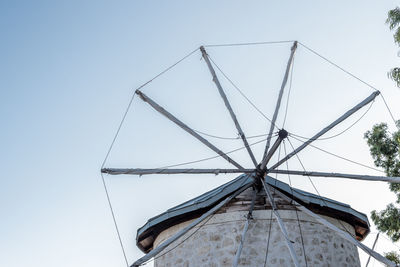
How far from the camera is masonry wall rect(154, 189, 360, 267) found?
7199 millimetres

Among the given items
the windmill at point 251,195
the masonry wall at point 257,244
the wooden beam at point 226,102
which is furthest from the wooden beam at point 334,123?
the masonry wall at point 257,244

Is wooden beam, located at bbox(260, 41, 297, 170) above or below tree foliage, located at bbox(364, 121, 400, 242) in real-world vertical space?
above

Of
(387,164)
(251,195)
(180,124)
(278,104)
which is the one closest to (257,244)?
(251,195)

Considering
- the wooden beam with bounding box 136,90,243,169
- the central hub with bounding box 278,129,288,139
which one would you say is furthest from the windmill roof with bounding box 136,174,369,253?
the central hub with bounding box 278,129,288,139

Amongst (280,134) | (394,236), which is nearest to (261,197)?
(280,134)

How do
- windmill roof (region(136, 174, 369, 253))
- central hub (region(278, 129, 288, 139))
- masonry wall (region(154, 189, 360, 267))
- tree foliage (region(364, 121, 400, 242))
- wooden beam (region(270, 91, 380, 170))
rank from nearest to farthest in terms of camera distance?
central hub (region(278, 129, 288, 139))
masonry wall (region(154, 189, 360, 267))
wooden beam (region(270, 91, 380, 170))
windmill roof (region(136, 174, 369, 253))
tree foliage (region(364, 121, 400, 242))

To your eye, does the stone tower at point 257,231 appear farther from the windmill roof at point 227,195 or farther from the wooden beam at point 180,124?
the wooden beam at point 180,124

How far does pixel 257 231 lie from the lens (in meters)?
7.39

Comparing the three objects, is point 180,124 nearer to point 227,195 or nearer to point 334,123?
point 227,195

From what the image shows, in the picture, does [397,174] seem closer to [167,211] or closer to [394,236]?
[394,236]

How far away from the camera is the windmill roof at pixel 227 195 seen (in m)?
7.99

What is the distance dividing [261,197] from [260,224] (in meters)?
0.60

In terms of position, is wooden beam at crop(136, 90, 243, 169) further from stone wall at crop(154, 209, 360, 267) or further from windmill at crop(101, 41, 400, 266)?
stone wall at crop(154, 209, 360, 267)

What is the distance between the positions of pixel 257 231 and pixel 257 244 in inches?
9.4
